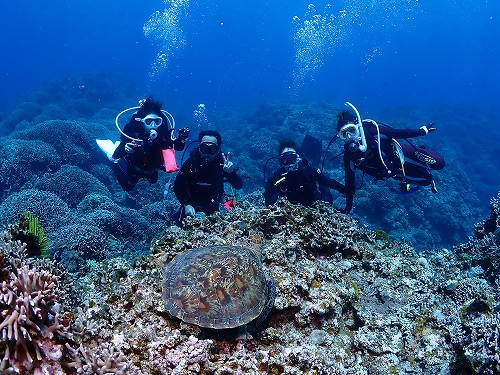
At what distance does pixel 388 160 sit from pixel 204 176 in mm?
4296

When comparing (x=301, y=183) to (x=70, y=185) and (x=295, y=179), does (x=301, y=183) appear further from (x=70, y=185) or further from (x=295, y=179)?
(x=70, y=185)

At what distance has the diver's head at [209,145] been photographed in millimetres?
6422

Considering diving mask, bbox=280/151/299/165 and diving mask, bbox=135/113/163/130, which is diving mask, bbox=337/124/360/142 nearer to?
diving mask, bbox=280/151/299/165

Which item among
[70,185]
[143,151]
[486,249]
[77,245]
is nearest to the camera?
[486,249]

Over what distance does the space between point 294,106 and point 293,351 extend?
83.4ft

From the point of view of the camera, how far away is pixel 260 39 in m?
134

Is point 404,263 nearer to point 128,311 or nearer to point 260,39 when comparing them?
point 128,311

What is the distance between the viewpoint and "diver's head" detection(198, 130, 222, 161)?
21.1 ft

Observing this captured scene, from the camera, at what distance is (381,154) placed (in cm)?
691

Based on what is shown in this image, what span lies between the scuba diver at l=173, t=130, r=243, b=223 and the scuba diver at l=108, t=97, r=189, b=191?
19.0 inches

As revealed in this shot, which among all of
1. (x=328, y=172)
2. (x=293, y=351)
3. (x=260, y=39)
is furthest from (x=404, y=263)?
(x=260, y=39)

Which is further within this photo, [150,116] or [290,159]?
[150,116]

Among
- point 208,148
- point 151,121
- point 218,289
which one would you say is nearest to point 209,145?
point 208,148

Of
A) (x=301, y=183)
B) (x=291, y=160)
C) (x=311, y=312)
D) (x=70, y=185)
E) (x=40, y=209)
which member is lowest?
(x=311, y=312)
